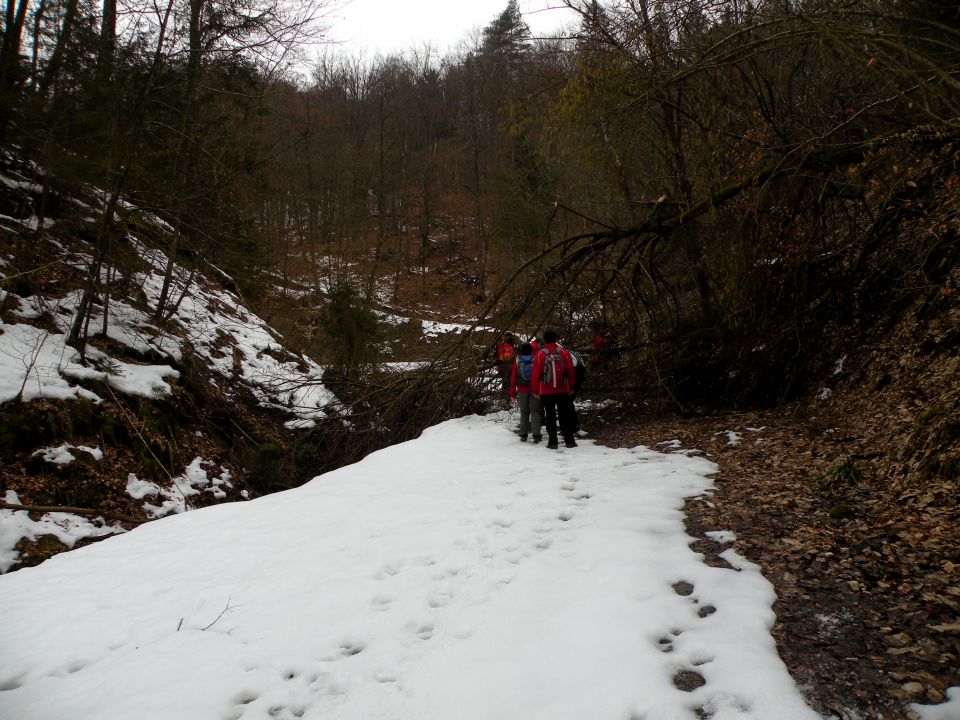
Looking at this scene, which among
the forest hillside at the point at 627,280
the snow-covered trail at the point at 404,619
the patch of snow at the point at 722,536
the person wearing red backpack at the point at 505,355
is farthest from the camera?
the person wearing red backpack at the point at 505,355

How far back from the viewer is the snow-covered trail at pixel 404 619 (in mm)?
2482

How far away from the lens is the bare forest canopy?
541 cm

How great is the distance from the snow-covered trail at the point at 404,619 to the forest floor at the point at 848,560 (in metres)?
0.19

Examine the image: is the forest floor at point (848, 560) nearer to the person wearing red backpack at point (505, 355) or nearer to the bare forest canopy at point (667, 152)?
the bare forest canopy at point (667, 152)

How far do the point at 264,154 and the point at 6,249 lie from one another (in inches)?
266

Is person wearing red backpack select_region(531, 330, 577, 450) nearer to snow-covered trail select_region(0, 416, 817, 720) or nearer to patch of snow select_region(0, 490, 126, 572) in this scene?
snow-covered trail select_region(0, 416, 817, 720)

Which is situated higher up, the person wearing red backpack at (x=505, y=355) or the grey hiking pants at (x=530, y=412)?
the person wearing red backpack at (x=505, y=355)

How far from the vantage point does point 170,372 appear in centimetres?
1023

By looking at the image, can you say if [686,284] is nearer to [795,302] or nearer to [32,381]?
[795,302]

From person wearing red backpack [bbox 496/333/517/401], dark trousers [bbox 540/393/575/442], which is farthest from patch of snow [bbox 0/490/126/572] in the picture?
person wearing red backpack [bbox 496/333/517/401]

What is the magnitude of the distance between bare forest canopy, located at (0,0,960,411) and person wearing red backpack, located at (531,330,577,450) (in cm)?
162

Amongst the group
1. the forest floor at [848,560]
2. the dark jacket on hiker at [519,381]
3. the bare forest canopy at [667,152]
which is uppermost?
the bare forest canopy at [667,152]

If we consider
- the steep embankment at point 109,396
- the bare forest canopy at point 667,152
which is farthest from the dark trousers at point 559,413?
the steep embankment at point 109,396

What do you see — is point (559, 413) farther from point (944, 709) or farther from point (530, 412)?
point (944, 709)
